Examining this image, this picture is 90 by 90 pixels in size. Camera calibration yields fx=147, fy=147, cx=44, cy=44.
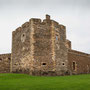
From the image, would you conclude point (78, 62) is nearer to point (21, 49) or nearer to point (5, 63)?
point (21, 49)

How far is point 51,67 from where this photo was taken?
56.5 feet

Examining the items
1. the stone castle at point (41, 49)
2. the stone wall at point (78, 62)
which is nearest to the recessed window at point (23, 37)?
the stone castle at point (41, 49)

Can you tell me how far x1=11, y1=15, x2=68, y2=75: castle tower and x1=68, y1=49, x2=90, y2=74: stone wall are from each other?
263 centimetres

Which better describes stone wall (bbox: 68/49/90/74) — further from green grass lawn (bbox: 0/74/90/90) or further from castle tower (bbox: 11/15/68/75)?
green grass lawn (bbox: 0/74/90/90)

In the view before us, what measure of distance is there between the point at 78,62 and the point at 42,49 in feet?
29.6

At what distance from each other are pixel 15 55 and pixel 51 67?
6.13 meters

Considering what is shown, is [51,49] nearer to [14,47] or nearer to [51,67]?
[51,67]

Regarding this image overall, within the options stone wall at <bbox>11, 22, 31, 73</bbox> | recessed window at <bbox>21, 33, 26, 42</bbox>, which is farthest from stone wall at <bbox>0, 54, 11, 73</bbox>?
recessed window at <bbox>21, 33, 26, 42</bbox>

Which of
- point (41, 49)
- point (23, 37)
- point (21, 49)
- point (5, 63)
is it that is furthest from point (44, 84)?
point (5, 63)

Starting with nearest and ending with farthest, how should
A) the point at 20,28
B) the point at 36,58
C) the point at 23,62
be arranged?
the point at 36,58
the point at 23,62
the point at 20,28

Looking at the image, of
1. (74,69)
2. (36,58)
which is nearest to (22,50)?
(36,58)

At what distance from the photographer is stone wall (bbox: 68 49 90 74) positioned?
21.9 metres

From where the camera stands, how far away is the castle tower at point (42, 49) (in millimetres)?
17062

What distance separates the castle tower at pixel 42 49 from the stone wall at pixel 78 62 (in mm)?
2633
